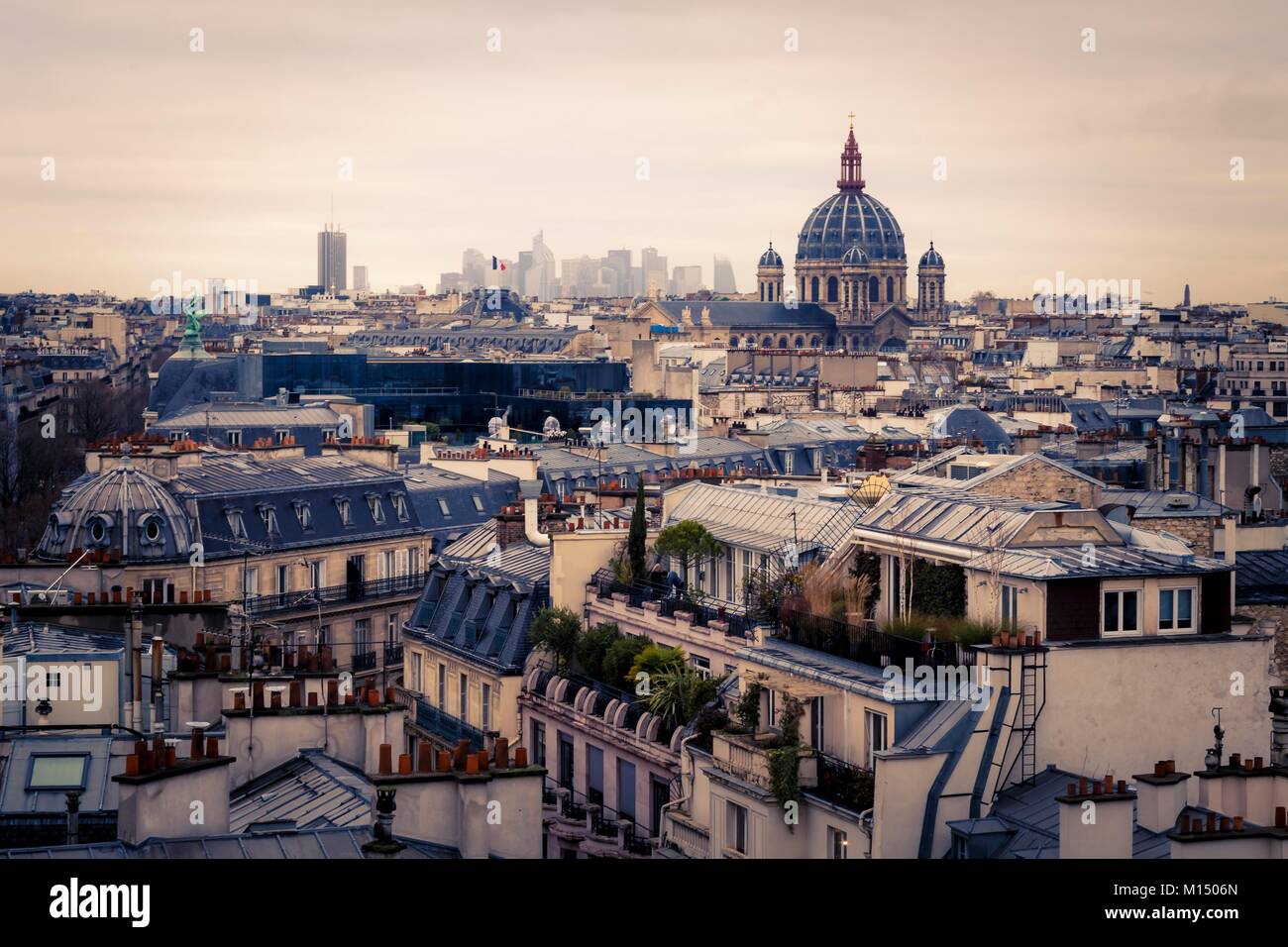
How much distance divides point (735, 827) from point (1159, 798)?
4592 mm

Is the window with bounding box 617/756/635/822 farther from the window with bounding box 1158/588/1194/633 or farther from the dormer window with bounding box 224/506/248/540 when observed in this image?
the dormer window with bounding box 224/506/248/540

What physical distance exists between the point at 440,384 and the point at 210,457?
134 ft

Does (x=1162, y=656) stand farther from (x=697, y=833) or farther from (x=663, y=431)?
(x=663, y=431)

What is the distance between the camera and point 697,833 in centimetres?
1933

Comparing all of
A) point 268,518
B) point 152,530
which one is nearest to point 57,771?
point 152,530

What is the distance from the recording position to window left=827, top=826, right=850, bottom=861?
55.5 ft

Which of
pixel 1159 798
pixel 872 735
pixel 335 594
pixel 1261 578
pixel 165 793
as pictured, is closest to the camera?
pixel 165 793

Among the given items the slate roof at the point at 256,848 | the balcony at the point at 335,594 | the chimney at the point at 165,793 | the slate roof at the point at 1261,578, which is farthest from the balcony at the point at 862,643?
the balcony at the point at 335,594

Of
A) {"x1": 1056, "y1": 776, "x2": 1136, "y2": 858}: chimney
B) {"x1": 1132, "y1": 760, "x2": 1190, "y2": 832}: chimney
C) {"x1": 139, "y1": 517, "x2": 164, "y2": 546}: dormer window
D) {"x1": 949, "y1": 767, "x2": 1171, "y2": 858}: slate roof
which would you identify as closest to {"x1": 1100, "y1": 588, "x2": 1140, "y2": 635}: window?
{"x1": 949, "y1": 767, "x2": 1171, "y2": 858}: slate roof

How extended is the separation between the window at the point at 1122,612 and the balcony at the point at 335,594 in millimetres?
15198

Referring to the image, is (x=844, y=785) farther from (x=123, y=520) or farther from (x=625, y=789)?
(x=123, y=520)

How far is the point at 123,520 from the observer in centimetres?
3138

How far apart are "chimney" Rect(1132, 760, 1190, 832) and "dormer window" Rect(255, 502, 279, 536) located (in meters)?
20.9

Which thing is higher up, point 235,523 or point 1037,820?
point 235,523
